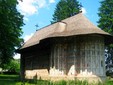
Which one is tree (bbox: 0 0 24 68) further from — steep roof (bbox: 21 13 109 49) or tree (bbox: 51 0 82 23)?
tree (bbox: 51 0 82 23)

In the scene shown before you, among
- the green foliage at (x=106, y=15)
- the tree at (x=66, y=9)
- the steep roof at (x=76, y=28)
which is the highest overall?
the tree at (x=66, y=9)

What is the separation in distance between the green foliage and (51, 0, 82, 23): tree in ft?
29.7

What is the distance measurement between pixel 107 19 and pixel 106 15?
115cm

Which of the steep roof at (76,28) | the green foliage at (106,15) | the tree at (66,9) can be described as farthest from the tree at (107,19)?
the steep roof at (76,28)

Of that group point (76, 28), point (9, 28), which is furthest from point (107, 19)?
point (76, 28)

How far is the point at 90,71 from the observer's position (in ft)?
78.7

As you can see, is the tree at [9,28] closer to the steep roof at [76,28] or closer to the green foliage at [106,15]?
the steep roof at [76,28]

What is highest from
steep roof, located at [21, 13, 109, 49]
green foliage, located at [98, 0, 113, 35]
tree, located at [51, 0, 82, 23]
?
tree, located at [51, 0, 82, 23]

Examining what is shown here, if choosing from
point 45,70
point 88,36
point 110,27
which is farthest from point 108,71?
point 88,36

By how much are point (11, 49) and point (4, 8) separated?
307 inches

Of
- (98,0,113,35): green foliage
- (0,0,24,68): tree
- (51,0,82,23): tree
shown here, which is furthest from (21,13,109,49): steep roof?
(51,0,82,23): tree

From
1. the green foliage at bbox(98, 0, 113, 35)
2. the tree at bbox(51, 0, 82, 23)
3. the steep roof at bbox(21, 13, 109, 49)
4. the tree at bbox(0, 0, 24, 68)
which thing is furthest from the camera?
the tree at bbox(51, 0, 82, 23)

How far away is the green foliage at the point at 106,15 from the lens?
4770cm

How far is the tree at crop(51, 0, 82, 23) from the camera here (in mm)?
58044
